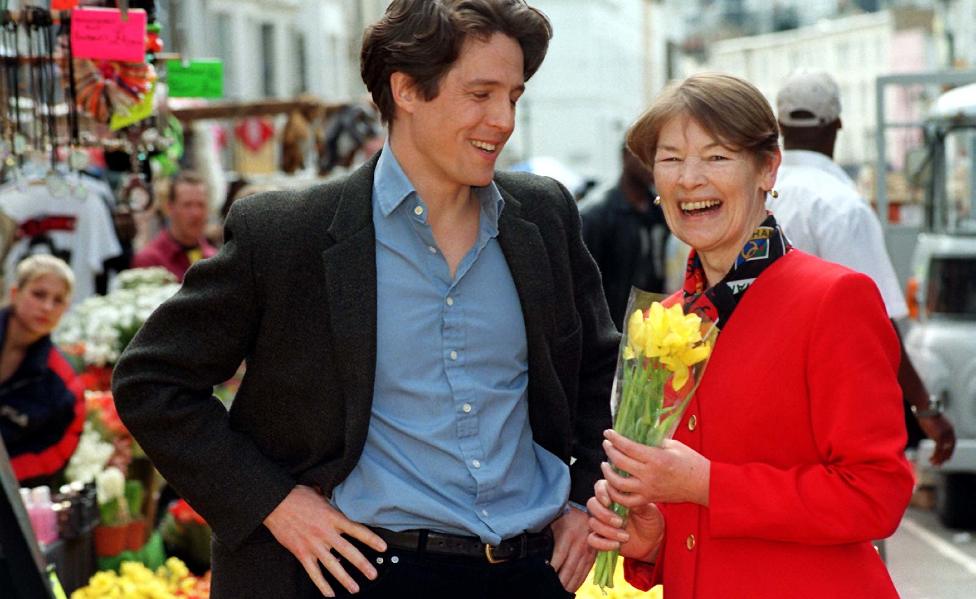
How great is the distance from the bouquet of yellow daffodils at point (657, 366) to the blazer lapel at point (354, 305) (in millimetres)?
479

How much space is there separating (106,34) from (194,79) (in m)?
1.38

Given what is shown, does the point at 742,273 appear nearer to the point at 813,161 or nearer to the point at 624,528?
the point at 624,528

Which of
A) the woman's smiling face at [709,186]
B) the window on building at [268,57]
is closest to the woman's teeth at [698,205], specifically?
the woman's smiling face at [709,186]

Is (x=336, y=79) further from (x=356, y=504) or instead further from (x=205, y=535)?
(x=356, y=504)

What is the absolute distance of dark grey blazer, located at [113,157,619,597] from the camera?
3.01 meters

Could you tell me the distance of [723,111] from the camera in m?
2.80

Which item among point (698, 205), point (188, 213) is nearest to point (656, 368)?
point (698, 205)

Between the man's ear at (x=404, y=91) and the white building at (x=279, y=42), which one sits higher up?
the white building at (x=279, y=42)

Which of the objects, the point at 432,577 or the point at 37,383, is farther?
the point at 37,383

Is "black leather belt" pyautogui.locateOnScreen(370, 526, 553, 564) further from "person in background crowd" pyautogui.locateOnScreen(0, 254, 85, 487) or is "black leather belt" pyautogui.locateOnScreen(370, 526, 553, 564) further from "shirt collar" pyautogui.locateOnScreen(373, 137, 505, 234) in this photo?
"person in background crowd" pyautogui.locateOnScreen(0, 254, 85, 487)

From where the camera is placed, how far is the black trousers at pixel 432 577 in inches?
118

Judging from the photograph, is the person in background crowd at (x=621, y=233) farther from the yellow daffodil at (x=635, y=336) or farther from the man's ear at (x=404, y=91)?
the yellow daffodil at (x=635, y=336)

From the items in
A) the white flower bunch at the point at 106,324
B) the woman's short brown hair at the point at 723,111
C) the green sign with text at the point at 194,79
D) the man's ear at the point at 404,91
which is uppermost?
the green sign with text at the point at 194,79

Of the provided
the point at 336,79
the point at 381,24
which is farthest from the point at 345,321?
the point at 336,79
